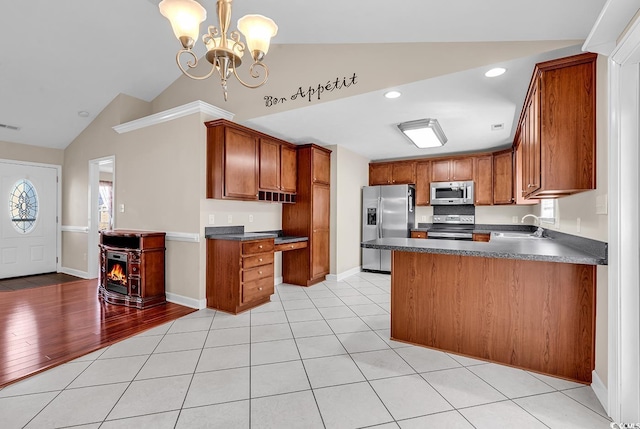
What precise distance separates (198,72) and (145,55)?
0.67 meters

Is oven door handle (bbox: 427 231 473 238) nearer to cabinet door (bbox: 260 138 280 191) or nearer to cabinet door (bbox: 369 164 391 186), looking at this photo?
cabinet door (bbox: 369 164 391 186)

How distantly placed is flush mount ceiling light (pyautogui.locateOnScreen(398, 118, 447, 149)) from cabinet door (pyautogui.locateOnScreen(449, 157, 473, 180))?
1.28 m

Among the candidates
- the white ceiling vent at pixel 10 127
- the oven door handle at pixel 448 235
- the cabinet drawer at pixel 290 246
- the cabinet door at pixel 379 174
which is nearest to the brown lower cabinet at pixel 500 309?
the cabinet drawer at pixel 290 246

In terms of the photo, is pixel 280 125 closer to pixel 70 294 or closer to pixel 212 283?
pixel 212 283

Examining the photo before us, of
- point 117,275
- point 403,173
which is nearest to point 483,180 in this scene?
point 403,173

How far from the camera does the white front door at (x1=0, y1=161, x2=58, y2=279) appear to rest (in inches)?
205

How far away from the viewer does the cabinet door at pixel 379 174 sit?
6.09 metres

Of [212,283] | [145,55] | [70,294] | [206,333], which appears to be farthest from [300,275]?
[145,55]

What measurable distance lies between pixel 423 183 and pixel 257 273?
12.3 feet

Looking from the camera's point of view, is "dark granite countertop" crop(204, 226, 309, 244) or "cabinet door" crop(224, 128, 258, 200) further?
"cabinet door" crop(224, 128, 258, 200)

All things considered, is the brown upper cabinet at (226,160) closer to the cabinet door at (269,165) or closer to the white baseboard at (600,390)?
the cabinet door at (269,165)

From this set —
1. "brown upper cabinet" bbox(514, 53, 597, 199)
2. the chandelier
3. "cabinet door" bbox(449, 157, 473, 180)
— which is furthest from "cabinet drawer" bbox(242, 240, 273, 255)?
"cabinet door" bbox(449, 157, 473, 180)

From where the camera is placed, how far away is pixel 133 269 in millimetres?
3682

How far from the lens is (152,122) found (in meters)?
4.12
